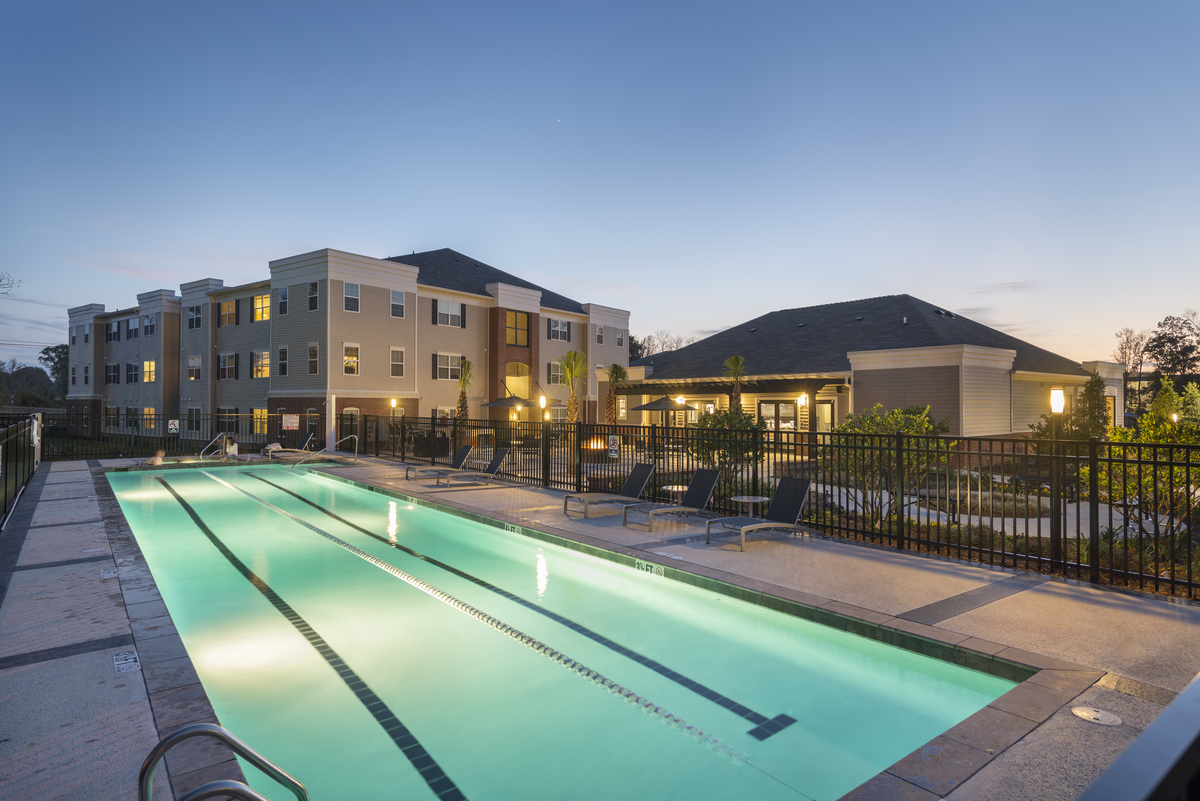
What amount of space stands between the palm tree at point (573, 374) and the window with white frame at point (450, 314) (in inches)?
263

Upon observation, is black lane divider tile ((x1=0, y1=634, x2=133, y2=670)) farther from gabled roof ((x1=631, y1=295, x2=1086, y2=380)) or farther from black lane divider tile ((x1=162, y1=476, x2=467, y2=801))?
gabled roof ((x1=631, y1=295, x2=1086, y2=380))

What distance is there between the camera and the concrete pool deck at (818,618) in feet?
11.2

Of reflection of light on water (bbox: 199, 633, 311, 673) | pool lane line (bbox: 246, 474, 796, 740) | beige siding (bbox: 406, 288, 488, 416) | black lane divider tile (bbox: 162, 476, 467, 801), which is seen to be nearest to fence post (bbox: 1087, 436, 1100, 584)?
pool lane line (bbox: 246, 474, 796, 740)

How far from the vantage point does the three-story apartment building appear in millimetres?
29750

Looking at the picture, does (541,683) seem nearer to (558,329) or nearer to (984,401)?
(984,401)

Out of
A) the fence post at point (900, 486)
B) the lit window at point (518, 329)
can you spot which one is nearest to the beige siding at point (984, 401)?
the fence post at point (900, 486)

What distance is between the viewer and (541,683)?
18.6 ft

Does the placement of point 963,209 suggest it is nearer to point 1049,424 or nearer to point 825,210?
point 825,210

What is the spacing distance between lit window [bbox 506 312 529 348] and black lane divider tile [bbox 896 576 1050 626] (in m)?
32.4

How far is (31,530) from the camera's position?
947cm

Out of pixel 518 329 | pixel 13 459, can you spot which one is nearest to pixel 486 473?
pixel 13 459

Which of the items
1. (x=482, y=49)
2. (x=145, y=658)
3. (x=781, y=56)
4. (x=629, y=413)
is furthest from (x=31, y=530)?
(x=629, y=413)

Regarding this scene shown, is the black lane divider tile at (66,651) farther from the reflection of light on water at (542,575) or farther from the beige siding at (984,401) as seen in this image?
the beige siding at (984,401)

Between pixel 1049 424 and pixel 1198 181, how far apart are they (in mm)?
8949
